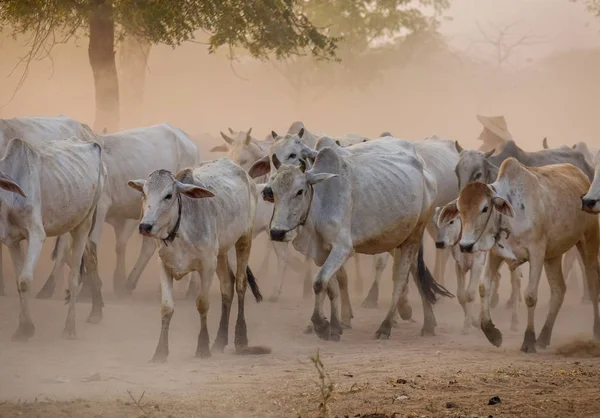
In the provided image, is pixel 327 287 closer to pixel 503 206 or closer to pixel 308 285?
pixel 503 206

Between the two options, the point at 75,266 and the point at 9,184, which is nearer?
the point at 9,184

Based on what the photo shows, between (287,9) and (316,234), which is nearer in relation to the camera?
(316,234)

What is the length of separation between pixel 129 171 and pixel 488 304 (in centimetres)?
510

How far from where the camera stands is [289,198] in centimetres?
913

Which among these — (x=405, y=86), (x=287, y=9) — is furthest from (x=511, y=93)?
(x=287, y=9)

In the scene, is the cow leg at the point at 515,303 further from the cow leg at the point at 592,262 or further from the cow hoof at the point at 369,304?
the cow hoof at the point at 369,304

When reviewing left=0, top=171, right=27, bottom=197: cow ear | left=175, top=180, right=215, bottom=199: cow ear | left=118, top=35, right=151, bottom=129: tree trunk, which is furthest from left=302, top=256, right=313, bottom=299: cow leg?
left=118, top=35, right=151, bottom=129: tree trunk

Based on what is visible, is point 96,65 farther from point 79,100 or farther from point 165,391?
point 79,100

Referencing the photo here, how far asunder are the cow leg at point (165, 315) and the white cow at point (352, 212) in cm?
106

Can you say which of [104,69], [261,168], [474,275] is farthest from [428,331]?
[104,69]

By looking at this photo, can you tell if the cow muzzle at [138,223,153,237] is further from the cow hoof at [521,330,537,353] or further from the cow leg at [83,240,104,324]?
the cow hoof at [521,330,537,353]

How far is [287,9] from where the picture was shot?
17.0m

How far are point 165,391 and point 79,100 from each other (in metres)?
32.6

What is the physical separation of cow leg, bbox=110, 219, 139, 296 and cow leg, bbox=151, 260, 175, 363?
4.29 meters
